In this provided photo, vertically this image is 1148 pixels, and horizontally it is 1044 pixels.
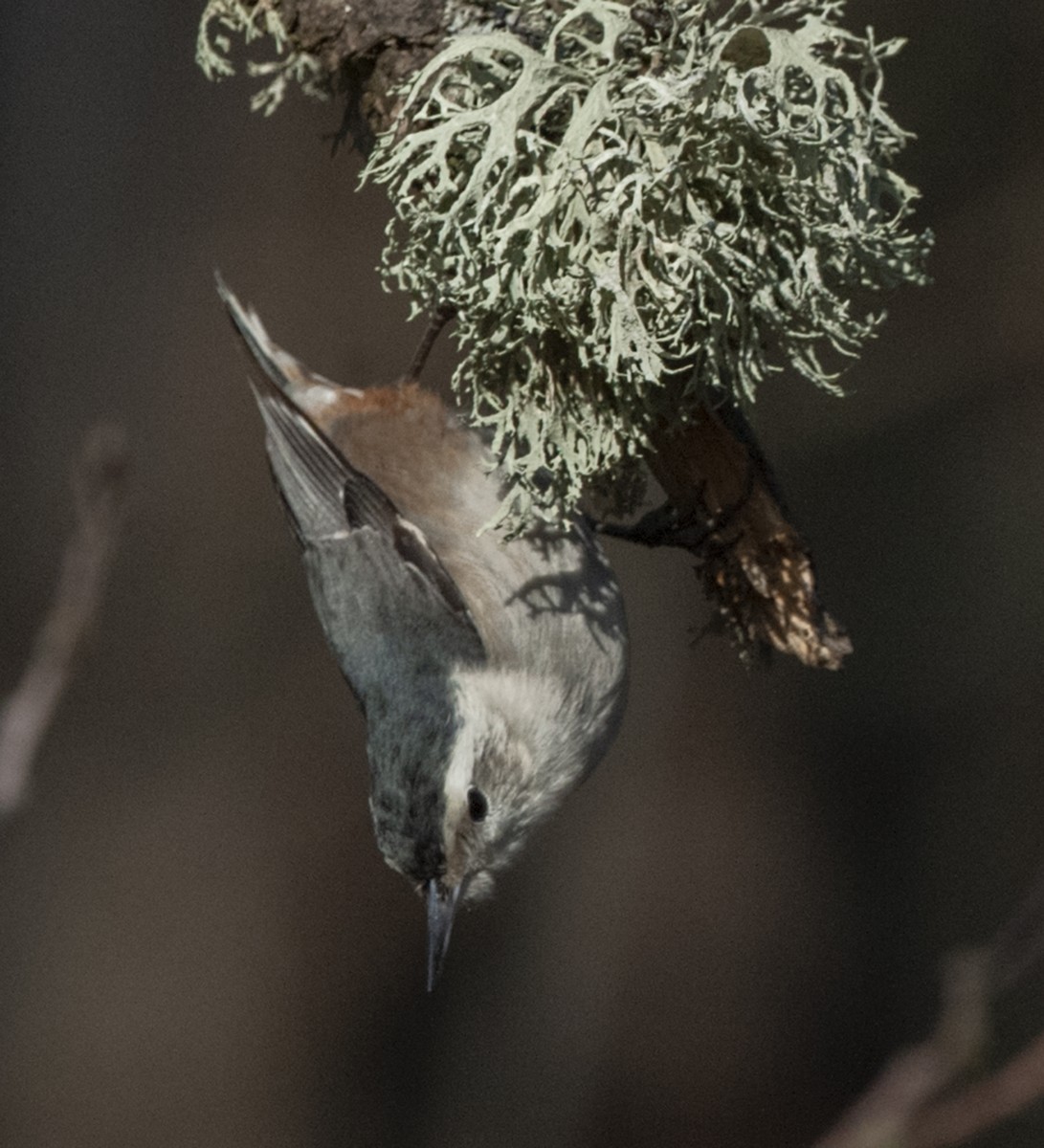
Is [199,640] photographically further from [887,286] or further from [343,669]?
[887,286]

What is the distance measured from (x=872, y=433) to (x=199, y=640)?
2.21 metres

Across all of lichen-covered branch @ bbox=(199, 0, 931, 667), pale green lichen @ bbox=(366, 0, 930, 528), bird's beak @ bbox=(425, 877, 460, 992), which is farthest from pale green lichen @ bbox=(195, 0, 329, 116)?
bird's beak @ bbox=(425, 877, 460, 992)

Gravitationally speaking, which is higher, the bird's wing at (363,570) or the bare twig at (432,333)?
the bare twig at (432,333)

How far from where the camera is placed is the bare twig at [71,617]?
1.27m

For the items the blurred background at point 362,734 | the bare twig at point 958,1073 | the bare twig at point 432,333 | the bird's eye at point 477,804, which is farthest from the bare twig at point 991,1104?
the blurred background at point 362,734

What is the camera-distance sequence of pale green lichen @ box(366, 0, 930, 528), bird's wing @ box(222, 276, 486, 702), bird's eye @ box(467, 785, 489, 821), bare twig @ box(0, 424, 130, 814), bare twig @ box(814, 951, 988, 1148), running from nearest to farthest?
bare twig @ box(0, 424, 130, 814), bare twig @ box(814, 951, 988, 1148), pale green lichen @ box(366, 0, 930, 528), bird's eye @ box(467, 785, 489, 821), bird's wing @ box(222, 276, 486, 702)

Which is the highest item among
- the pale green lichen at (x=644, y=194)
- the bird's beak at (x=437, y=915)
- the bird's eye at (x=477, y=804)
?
the pale green lichen at (x=644, y=194)

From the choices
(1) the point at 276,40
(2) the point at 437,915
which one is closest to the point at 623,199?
(1) the point at 276,40

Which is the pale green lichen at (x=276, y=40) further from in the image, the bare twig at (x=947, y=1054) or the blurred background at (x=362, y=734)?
the blurred background at (x=362, y=734)

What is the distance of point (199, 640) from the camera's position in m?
4.77

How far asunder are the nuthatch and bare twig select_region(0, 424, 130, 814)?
926mm

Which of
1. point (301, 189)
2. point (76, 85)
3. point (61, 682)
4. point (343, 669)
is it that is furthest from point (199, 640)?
point (61, 682)

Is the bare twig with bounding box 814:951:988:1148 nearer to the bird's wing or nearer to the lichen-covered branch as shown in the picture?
the lichen-covered branch

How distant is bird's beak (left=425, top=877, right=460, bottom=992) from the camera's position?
8.38 ft
